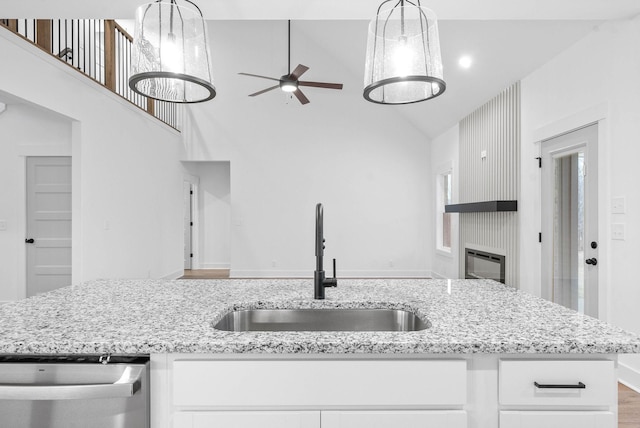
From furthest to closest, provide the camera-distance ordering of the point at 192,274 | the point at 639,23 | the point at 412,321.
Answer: the point at 192,274 → the point at 639,23 → the point at 412,321

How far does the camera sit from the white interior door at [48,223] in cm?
456

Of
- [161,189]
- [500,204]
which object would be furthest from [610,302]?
[161,189]

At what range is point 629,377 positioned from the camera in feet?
8.32

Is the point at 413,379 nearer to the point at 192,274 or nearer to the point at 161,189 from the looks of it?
the point at 161,189

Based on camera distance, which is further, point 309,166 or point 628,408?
point 309,166

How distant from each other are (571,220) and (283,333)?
10.3ft

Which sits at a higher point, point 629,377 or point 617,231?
point 617,231

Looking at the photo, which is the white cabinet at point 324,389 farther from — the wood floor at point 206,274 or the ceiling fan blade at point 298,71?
the wood floor at point 206,274

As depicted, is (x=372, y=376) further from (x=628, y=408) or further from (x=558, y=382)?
(x=628, y=408)

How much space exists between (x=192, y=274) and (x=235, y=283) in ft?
18.6

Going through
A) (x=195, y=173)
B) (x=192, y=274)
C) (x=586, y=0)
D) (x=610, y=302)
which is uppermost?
(x=586, y=0)

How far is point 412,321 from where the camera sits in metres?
1.42

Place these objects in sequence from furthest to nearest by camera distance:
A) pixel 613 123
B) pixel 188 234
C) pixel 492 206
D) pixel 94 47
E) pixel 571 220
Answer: pixel 188 234 → pixel 492 206 → pixel 94 47 → pixel 571 220 → pixel 613 123

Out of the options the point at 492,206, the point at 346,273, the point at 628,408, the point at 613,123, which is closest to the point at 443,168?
the point at 492,206
